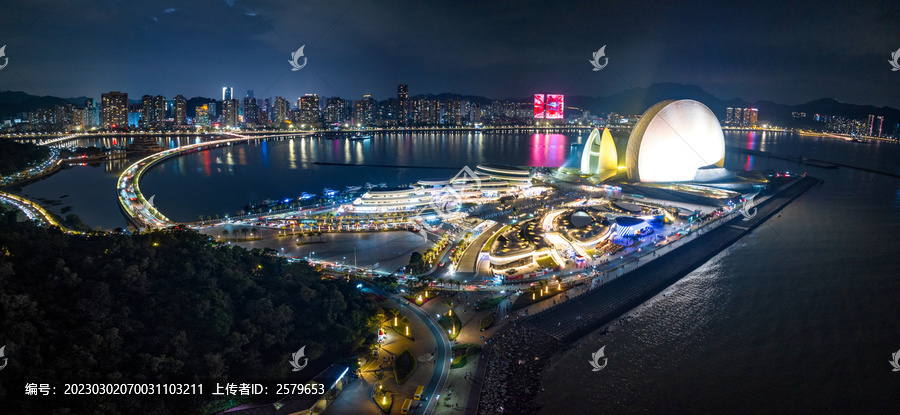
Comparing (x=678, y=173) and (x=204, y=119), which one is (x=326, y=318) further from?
(x=204, y=119)

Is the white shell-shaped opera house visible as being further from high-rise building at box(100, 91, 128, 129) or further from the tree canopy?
high-rise building at box(100, 91, 128, 129)

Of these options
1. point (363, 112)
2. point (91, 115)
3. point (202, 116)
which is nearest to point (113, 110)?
point (91, 115)

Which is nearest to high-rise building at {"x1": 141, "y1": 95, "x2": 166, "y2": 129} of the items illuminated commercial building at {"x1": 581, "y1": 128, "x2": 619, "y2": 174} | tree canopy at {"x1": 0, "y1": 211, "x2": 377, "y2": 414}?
illuminated commercial building at {"x1": 581, "y1": 128, "x2": 619, "y2": 174}

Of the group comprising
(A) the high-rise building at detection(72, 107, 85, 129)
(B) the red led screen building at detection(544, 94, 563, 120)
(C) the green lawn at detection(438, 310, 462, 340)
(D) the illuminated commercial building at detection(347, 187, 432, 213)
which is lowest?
(C) the green lawn at detection(438, 310, 462, 340)

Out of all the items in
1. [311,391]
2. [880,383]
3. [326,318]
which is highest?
[326,318]

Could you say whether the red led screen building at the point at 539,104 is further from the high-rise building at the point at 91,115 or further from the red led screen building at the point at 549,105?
the high-rise building at the point at 91,115

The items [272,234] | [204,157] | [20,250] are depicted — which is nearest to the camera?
[20,250]

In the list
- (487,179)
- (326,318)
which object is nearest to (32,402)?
(326,318)
